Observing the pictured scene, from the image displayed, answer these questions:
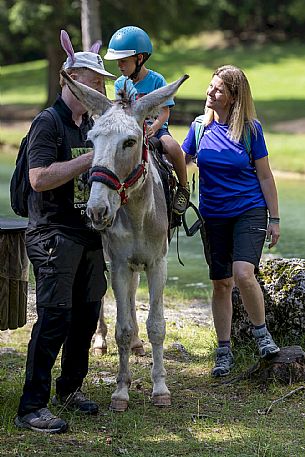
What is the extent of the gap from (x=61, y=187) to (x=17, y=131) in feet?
86.4

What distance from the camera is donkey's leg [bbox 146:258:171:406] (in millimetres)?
6577

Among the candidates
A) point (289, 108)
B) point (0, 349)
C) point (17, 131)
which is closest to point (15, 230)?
point (0, 349)

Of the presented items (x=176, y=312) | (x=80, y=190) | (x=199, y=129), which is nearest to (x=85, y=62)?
(x=80, y=190)

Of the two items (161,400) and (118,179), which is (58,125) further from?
(161,400)

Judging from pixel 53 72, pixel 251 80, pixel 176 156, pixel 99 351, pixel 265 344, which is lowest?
pixel 251 80

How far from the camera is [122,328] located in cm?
656

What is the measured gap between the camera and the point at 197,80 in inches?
1832

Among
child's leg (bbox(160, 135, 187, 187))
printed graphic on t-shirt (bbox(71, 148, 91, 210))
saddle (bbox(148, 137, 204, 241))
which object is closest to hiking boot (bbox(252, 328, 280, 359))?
saddle (bbox(148, 137, 204, 241))

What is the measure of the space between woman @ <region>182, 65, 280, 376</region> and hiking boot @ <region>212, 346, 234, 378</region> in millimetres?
413

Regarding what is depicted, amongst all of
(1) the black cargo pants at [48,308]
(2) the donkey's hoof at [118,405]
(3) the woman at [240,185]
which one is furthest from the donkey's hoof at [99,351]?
(1) the black cargo pants at [48,308]

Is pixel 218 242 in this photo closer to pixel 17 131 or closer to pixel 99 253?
pixel 99 253

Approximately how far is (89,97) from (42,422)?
202cm

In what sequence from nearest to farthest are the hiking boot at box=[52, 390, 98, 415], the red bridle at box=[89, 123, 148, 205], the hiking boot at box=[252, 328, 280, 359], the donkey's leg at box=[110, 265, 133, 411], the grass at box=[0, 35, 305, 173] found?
the red bridle at box=[89, 123, 148, 205], the hiking boot at box=[52, 390, 98, 415], the donkey's leg at box=[110, 265, 133, 411], the hiking boot at box=[252, 328, 280, 359], the grass at box=[0, 35, 305, 173]

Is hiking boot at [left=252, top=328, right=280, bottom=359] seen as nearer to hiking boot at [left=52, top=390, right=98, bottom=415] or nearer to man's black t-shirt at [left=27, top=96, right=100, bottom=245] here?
hiking boot at [left=52, top=390, right=98, bottom=415]
